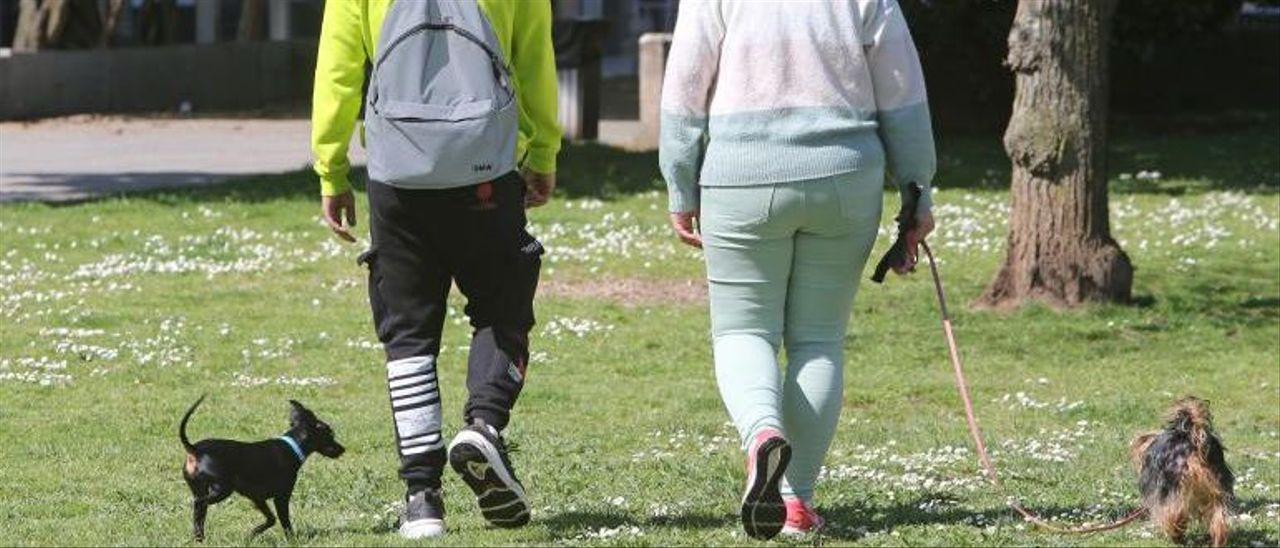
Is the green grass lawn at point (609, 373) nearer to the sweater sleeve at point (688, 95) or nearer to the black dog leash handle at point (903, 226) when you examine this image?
the black dog leash handle at point (903, 226)

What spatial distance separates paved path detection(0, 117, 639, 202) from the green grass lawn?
1271 millimetres

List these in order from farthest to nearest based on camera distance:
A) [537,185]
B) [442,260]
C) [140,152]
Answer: [140,152]
[537,185]
[442,260]

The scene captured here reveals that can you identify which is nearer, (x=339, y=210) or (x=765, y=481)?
(x=765, y=481)

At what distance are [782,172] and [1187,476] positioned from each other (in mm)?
1256

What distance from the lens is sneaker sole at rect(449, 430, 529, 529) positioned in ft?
18.1

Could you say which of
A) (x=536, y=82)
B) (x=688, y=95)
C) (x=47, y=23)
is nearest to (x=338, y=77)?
(x=536, y=82)

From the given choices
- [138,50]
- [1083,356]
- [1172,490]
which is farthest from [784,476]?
[138,50]

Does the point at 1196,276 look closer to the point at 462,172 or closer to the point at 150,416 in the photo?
the point at 150,416

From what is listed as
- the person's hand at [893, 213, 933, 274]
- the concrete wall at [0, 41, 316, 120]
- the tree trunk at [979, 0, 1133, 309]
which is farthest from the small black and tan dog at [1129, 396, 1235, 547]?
the concrete wall at [0, 41, 316, 120]

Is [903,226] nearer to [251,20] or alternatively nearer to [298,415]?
[298,415]

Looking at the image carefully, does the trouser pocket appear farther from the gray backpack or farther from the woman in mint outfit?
the woman in mint outfit

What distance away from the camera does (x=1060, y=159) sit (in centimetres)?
1229

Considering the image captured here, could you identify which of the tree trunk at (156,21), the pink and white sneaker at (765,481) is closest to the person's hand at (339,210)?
the pink and white sneaker at (765,481)

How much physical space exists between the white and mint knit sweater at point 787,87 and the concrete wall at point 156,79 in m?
19.3
